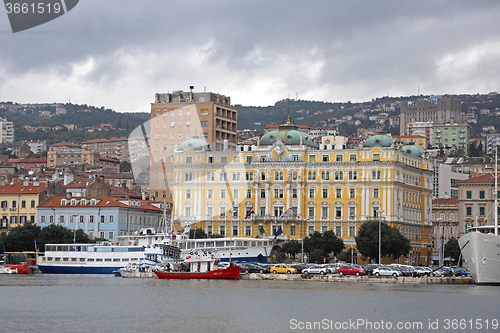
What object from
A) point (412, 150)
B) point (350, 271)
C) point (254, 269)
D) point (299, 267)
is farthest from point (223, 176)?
point (350, 271)

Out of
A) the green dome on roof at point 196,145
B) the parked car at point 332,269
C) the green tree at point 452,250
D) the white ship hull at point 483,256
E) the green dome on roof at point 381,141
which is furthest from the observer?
the green dome on roof at point 196,145

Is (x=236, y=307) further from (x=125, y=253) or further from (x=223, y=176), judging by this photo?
(x=223, y=176)

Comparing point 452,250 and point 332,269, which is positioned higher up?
point 452,250

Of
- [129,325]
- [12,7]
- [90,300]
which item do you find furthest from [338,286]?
[12,7]

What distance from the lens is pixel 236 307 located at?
224 feet

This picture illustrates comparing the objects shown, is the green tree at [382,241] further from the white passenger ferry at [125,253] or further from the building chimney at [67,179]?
the building chimney at [67,179]

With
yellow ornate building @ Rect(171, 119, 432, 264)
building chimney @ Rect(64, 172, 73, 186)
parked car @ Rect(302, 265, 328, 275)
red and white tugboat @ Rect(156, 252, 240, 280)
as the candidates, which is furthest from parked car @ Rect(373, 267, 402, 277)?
building chimney @ Rect(64, 172, 73, 186)

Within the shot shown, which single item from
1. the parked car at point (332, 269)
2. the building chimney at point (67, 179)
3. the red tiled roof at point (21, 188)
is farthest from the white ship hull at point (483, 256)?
the building chimney at point (67, 179)

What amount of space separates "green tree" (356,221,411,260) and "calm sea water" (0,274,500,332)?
111 ft

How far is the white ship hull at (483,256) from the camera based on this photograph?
92.6 meters

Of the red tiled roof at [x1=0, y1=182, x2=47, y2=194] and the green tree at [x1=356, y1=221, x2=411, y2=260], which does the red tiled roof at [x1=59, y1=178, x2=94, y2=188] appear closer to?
the red tiled roof at [x1=0, y1=182, x2=47, y2=194]

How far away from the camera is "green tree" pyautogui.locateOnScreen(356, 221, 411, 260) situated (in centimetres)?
13038

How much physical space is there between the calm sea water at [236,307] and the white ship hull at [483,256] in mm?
2712

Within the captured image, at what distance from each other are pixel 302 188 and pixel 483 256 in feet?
188
